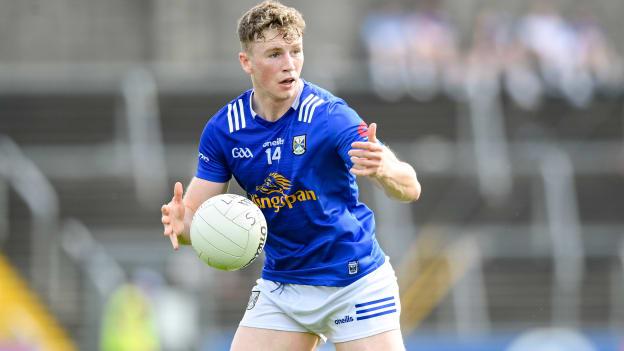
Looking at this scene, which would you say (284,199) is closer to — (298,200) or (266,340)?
(298,200)

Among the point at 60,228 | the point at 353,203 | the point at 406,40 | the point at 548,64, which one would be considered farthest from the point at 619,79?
the point at 353,203

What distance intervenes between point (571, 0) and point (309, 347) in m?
19.5

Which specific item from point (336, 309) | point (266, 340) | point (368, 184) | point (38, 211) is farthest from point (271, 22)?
point (38, 211)

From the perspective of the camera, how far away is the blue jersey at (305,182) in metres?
6.12

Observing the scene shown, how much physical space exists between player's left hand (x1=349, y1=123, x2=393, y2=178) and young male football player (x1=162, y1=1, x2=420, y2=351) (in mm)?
272

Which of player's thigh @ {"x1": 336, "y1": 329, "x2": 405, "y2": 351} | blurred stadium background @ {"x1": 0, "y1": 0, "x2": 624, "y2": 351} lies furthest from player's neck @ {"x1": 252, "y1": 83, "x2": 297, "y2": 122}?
blurred stadium background @ {"x1": 0, "y1": 0, "x2": 624, "y2": 351}

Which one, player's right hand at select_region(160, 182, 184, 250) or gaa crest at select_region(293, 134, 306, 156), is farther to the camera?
player's right hand at select_region(160, 182, 184, 250)

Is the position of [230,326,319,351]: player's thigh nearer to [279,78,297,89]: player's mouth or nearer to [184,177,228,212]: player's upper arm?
[184,177,228,212]: player's upper arm

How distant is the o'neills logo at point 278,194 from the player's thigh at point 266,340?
65 centimetres

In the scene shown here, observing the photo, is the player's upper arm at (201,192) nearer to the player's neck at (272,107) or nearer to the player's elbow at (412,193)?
the player's neck at (272,107)

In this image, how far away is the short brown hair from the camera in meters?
6.11

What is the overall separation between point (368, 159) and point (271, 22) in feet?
3.10

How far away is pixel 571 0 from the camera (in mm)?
24734

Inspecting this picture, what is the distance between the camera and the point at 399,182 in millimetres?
5918
